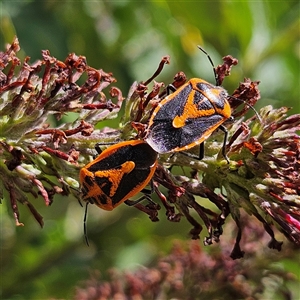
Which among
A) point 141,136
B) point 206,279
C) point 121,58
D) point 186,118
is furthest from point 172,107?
point 121,58

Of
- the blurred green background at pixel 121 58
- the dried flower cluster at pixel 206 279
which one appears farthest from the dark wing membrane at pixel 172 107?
the blurred green background at pixel 121 58

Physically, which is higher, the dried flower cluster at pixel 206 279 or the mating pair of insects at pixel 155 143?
the mating pair of insects at pixel 155 143

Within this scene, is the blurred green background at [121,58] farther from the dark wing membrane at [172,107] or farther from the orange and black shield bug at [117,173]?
the orange and black shield bug at [117,173]

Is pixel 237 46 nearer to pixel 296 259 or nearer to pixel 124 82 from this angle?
pixel 124 82

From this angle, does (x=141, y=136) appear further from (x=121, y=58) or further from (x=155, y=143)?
(x=121, y=58)

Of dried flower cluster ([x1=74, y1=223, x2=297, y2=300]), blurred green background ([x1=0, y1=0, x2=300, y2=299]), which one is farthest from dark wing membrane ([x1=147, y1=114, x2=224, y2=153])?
blurred green background ([x1=0, y1=0, x2=300, y2=299])

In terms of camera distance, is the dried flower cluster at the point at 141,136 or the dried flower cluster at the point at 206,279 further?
the dried flower cluster at the point at 206,279

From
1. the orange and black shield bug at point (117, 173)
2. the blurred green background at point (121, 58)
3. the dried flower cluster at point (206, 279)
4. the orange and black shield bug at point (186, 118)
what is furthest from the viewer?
the blurred green background at point (121, 58)

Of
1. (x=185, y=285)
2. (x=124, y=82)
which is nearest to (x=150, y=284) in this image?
(x=185, y=285)
